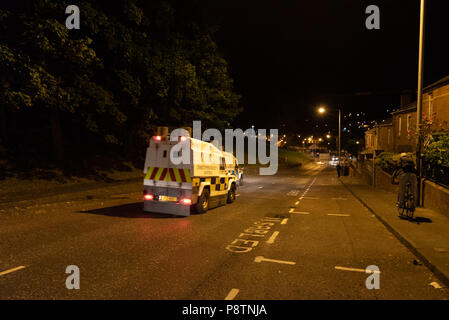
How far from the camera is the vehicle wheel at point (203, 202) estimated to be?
1093 cm

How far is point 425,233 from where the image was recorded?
322 inches

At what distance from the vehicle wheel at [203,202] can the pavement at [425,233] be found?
5.62 meters

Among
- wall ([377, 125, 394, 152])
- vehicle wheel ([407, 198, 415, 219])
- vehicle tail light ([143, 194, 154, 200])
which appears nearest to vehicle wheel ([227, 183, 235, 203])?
vehicle tail light ([143, 194, 154, 200])

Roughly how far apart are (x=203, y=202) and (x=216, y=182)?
1352mm

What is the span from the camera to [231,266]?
5.70m

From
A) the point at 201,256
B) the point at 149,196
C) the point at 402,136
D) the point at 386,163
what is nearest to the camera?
the point at 201,256

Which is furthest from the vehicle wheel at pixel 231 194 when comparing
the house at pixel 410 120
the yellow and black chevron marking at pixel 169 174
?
the house at pixel 410 120

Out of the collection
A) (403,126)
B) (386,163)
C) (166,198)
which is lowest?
(166,198)

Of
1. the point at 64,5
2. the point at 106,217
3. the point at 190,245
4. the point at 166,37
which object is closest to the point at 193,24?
the point at 166,37

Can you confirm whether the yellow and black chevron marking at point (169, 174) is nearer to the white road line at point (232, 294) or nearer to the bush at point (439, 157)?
the white road line at point (232, 294)

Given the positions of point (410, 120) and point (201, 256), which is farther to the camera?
point (410, 120)

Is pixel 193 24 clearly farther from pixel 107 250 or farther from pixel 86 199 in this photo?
pixel 107 250

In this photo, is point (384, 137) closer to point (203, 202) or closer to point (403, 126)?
point (403, 126)

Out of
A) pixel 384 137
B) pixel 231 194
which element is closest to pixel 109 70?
pixel 231 194
